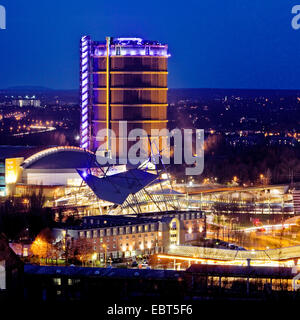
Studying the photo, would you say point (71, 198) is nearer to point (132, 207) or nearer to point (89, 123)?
point (132, 207)

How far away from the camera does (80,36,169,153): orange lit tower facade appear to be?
62969 millimetres

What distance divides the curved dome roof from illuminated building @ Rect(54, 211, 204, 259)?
11640mm

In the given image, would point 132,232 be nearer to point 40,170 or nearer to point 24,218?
point 24,218

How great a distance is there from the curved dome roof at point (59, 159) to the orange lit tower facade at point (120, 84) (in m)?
6.80

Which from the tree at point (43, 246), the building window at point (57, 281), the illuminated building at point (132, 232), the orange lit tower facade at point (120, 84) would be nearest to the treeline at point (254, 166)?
the orange lit tower facade at point (120, 84)

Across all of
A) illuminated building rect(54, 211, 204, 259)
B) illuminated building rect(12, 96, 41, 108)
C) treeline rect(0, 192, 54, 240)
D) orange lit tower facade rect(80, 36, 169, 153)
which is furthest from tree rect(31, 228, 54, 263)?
illuminated building rect(12, 96, 41, 108)

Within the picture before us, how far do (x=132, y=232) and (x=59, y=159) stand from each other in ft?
55.1

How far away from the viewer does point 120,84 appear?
63.1 m

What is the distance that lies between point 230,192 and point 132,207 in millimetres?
10695

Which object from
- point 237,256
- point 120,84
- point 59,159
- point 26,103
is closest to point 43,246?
point 237,256

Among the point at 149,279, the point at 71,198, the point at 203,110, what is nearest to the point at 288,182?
the point at 71,198

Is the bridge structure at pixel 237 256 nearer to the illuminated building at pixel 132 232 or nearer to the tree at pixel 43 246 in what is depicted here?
the illuminated building at pixel 132 232

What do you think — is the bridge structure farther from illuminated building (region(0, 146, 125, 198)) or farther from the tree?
illuminated building (region(0, 146, 125, 198))
